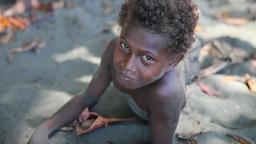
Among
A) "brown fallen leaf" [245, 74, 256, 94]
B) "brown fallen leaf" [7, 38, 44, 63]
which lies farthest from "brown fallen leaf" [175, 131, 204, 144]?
"brown fallen leaf" [7, 38, 44, 63]

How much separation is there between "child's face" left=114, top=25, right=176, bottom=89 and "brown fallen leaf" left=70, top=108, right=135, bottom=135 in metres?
0.53

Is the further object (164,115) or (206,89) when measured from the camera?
(206,89)

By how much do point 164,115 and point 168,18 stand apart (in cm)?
55

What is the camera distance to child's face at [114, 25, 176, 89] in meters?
2.03

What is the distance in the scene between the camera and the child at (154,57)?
6.59 ft

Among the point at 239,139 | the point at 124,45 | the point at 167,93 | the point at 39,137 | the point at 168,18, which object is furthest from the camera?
the point at 239,139

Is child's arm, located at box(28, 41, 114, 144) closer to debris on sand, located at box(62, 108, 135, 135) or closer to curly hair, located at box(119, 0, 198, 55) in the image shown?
debris on sand, located at box(62, 108, 135, 135)

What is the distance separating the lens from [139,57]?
2061mm

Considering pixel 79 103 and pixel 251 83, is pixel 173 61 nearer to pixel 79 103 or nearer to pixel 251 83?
pixel 79 103

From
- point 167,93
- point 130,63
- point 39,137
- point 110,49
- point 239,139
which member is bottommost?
point 239,139

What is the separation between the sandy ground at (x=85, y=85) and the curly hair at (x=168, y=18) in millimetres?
764

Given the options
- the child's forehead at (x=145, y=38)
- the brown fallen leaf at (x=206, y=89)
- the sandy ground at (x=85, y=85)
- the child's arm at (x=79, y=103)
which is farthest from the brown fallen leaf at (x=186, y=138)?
the child's forehead at (x=145, y=38)

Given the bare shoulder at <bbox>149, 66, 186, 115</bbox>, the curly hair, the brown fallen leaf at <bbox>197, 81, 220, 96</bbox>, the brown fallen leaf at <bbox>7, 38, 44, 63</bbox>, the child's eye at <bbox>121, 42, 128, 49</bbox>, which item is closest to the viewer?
the curly hair

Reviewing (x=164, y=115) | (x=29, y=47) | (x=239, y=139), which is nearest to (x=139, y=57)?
(x=164, y=115)
